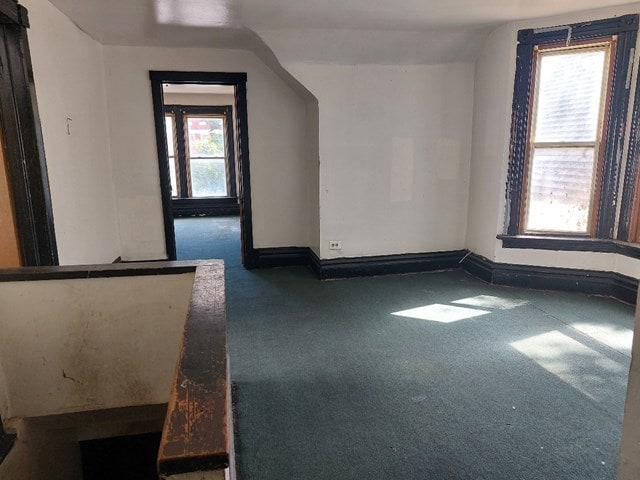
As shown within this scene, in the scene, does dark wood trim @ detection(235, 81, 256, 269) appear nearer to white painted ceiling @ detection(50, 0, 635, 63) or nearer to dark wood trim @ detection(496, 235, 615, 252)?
white painted ceiling @ detection(50, 0, 635, 63)

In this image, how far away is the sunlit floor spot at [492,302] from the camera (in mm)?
3477

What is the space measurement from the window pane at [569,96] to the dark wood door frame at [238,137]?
2847 mm

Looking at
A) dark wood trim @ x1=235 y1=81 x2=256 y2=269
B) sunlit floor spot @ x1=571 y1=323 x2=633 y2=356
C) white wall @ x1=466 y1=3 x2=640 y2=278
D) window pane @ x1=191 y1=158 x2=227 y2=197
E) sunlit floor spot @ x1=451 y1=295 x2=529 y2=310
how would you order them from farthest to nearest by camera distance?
1. window pane @ x1=191 y1=158 x2=227 y2=197
2. dark wood trim @ x1=235 y1=81 x2=256 y2=269
3. white wall @ x1=466 y1=3 x2=640 y2=278
4. sunlit floor spot @ x1=451 y1=295 x2=529 y2=310
5. sunlit floor spot @ x1=571 y1=323 x2=633 y2=356

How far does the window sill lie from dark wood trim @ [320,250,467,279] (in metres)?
0.69

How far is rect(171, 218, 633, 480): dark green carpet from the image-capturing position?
1789 millimetres

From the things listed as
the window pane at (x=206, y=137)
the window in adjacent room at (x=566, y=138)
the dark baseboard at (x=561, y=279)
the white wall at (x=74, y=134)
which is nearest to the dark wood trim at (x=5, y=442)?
the white wall at (x=74, y=134)

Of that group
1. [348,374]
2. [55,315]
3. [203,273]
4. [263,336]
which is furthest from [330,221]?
[55,315]

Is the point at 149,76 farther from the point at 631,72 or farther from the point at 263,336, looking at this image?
the point at 631,72

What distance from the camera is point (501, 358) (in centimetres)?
261

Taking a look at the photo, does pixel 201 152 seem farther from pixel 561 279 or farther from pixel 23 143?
pixel 561 279

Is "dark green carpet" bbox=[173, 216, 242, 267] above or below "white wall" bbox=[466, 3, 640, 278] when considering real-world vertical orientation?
below

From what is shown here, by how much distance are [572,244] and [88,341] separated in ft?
12.5

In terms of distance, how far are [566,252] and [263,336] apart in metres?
2.80

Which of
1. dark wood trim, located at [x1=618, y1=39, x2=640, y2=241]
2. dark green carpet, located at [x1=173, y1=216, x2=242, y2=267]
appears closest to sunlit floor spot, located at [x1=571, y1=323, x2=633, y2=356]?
dark wood trim, located at [x1=618, y1=39, x2=640, y2=241]
